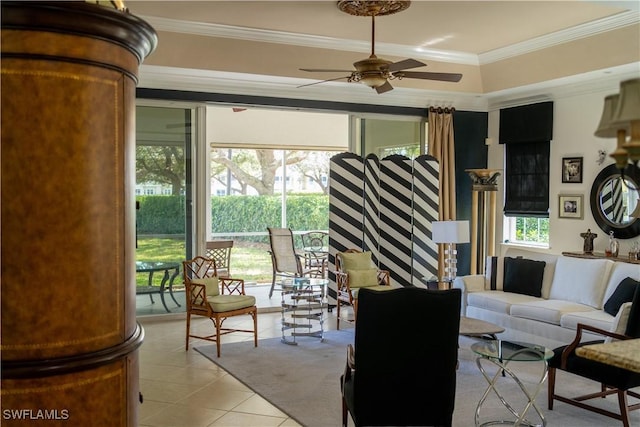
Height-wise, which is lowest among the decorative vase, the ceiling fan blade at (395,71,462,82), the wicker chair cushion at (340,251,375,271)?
the wicker chair cushion at (340,251,375,271)

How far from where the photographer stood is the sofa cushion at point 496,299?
625 cm

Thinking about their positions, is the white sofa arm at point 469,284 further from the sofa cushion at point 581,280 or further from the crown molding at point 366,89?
the crown molding at point 366,89

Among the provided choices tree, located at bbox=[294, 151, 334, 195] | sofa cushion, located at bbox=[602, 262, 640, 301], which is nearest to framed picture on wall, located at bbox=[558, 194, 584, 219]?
sofa cushion, located at bbox=[602, 262, 640, 301]

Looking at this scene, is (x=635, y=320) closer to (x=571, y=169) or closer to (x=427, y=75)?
(x=427, y=75)

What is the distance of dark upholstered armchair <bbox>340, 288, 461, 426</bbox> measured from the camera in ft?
10.5

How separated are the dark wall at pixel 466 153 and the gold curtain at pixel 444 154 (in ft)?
0.81

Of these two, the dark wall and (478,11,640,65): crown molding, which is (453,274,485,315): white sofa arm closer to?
the dark wall

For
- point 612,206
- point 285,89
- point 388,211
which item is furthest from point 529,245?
point 285,89

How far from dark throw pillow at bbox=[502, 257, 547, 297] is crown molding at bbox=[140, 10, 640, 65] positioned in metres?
2.65

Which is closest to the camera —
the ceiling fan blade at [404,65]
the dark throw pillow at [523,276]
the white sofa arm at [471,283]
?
the ceiling fan blade at [404,65]

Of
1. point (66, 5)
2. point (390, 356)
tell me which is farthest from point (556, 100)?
point (66, 5)

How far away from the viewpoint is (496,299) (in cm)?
639

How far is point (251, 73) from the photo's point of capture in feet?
22.8

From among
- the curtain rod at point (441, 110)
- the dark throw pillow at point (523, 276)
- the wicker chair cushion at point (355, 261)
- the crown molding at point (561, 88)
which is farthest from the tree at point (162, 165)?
the crown molding at point (561, 88)
